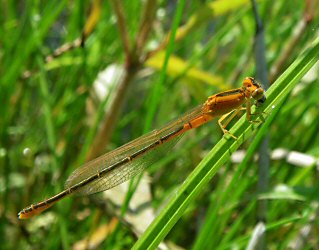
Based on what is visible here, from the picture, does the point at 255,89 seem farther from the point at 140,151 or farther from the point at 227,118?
the point at 140,151

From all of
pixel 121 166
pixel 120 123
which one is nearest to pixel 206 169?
pixel 121 166

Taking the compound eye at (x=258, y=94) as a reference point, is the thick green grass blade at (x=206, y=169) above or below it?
below

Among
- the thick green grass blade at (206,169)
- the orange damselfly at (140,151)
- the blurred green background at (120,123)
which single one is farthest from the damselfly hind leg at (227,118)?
the thick green grass blade at (206,169)

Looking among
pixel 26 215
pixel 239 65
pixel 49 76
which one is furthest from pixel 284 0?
pixel 26 215

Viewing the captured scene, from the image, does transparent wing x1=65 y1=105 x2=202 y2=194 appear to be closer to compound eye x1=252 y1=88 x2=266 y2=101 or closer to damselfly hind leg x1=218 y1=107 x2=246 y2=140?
damselfly hind leg x1=218 y1=107 x2=246 y2=140

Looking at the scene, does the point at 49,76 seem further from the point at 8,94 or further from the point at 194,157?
the point at 194,157

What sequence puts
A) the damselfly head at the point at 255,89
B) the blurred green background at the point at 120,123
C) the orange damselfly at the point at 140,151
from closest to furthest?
the damselfly head at the point at 255,89
the orange damselfly at the point at 140,151
the blurred green background at the point at 120,123

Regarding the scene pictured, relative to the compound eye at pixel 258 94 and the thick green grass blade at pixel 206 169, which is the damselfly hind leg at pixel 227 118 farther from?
the thick green grass blade at pixel 206 169
